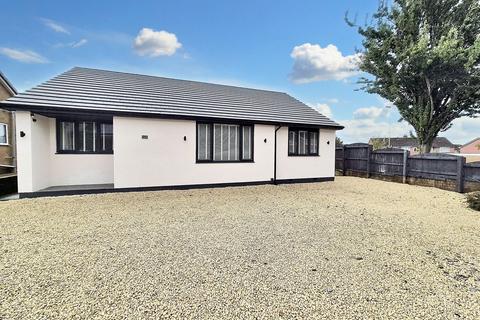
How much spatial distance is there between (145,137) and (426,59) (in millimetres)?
13131

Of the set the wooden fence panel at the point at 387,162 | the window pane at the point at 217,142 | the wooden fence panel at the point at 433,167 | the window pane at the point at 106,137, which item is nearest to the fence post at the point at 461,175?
the wooden fence panel at the point at 433,167

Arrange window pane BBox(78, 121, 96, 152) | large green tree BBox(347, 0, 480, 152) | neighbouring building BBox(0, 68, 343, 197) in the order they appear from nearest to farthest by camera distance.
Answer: neighbouring building BBox(0, 68, 343, 197)
window pane BBox(78, 121, 96, 152)
large green tree BBox(347, 0, 480, 152)

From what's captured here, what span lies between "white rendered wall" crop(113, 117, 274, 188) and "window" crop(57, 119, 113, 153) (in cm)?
137

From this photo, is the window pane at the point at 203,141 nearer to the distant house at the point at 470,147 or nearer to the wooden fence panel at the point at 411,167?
the wooden fence panel at the point at 411,167

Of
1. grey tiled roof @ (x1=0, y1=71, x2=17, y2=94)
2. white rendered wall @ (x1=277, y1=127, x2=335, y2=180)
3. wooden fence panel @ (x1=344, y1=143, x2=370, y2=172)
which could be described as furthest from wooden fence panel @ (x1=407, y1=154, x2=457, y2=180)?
grey tiled roof @ (x1=0, y1=71, x2=17, y2=94)

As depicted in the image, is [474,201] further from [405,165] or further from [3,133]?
[3,133]

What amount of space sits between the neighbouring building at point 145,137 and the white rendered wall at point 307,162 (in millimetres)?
46

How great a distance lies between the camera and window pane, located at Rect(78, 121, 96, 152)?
8.85 m

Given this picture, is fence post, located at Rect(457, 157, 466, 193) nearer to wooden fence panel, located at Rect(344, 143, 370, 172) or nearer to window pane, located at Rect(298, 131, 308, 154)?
wooden fence panel, located at Rect(344, 143, 370, 172)

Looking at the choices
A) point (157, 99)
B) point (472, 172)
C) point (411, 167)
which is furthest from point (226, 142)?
point (472, 172)

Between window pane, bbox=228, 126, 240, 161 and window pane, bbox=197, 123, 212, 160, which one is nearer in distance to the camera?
window pane, bbox=197, 123, 212, 160

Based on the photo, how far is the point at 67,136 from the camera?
28.7 ft

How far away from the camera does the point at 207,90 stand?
11992 millimetres

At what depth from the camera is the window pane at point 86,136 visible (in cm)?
885
